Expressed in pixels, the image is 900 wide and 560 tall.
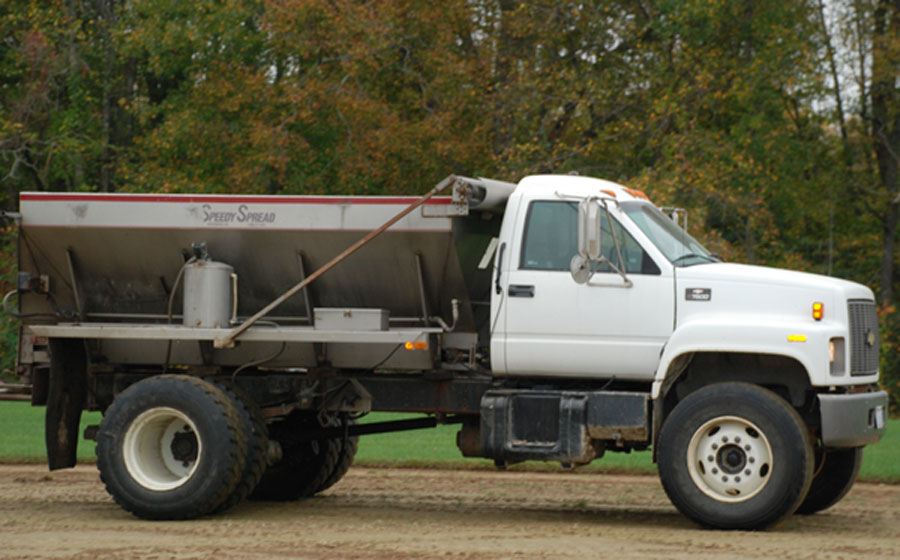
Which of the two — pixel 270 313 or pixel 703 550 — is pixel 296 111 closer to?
pixel 270 313

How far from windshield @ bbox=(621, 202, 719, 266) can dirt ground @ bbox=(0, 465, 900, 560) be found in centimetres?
218

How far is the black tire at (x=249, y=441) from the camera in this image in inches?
451

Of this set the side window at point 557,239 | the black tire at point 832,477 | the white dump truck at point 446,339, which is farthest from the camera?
the black tire at point 832,477

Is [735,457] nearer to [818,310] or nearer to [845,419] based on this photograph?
[845,419]

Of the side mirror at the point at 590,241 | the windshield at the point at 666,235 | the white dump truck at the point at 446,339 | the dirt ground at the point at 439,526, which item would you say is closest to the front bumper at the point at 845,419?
the white dump truck at the point at 446,339

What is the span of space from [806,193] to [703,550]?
84.3 feet

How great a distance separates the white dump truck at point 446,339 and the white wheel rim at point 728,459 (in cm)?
2

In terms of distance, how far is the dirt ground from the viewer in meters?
9.50

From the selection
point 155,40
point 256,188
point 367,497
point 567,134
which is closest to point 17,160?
point 155,40


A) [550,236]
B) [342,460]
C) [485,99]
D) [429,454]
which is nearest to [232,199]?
[550,236]

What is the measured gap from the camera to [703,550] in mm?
9500

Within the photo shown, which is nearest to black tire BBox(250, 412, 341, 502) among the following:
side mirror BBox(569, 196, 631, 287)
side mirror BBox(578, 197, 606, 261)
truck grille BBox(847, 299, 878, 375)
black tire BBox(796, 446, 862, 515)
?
side mirror BBox(569, 196, 631, 287)

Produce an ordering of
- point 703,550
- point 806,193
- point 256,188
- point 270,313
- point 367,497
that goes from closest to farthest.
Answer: point 703,550 → point 270,313 → point 367,497 → point 256,188 → point 806,193

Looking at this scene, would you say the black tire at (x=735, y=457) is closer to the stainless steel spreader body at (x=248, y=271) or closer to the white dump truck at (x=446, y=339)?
the white dump truck at (x=446, y=339)
